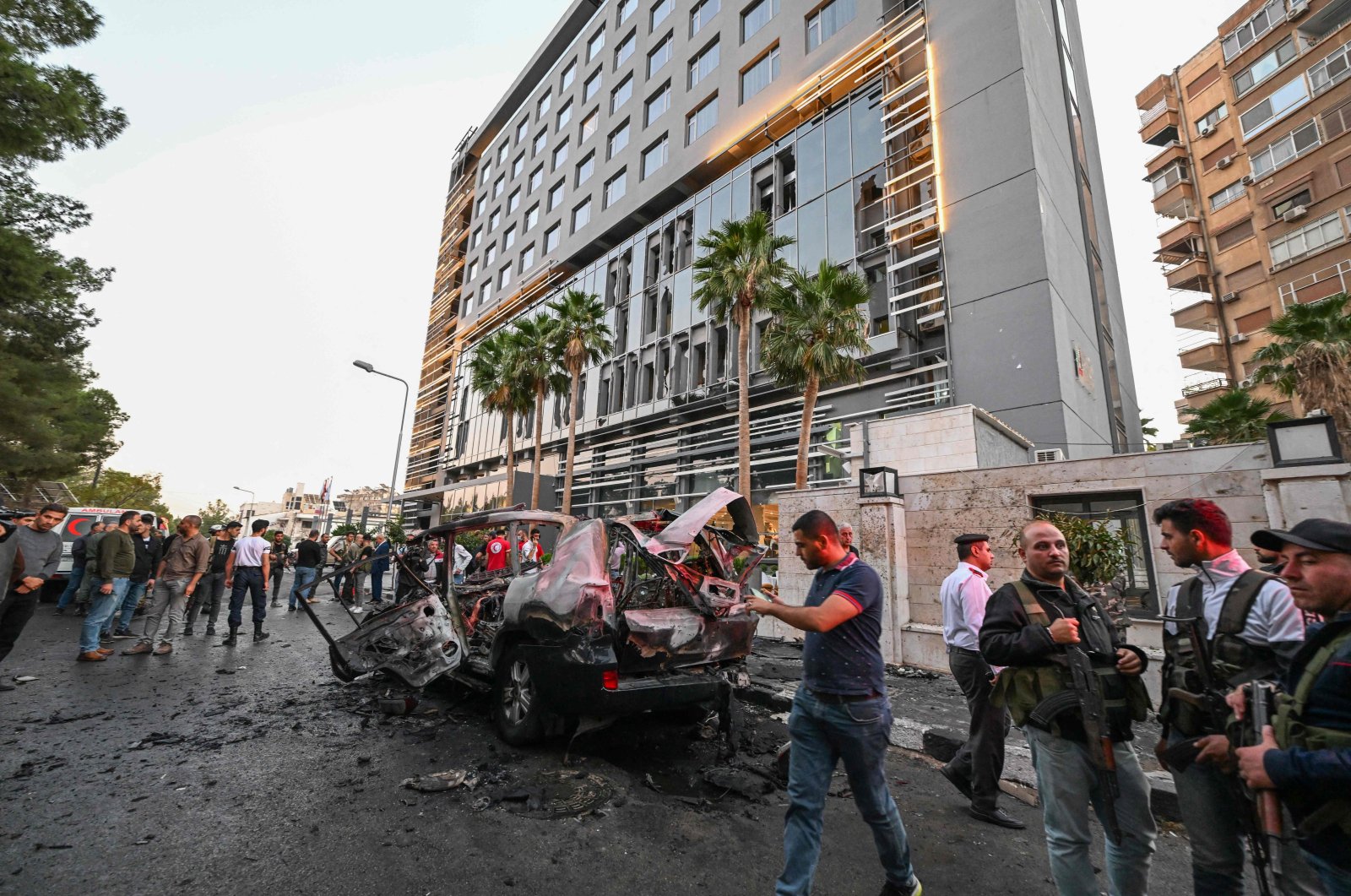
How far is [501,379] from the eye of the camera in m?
25.8

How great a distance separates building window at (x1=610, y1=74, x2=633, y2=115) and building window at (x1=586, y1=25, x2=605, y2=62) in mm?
4609

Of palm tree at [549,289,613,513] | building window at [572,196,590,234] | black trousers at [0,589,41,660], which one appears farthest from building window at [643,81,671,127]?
black trousers at [0,589,41,660]

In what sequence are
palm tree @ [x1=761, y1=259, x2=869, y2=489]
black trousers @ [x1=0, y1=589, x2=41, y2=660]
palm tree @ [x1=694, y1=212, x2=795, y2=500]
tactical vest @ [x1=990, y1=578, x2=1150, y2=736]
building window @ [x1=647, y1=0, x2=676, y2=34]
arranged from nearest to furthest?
tactical vest @ [x1=990, y1=578, x2=1150, y2=736]
black trousers @ [x1=0, y1=589, x2=41, y2=660]
palm tree @ [x1=761, y1=259, x2=869, y2=489]
palm tree @ [x1=694, y1=212, x2=795, y2=500]
building window @ [x1=647, y1=0, x2=676, y2=34]

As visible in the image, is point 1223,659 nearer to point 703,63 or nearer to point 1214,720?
point 1214,720

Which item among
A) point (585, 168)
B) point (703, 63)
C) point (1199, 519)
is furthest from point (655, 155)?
point (1199, 519)

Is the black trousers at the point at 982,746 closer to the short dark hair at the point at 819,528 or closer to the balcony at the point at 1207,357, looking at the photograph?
the short dark hair at the point at 819,528

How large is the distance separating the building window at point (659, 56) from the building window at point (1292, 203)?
29874mm

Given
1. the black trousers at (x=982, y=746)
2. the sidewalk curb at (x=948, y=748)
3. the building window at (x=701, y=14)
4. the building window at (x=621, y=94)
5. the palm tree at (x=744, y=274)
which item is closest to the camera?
the black trousers at (x=982, y=746)

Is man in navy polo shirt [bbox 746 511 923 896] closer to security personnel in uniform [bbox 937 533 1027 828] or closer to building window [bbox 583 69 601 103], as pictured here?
security personnel in uniform [bbox 937 533 1027 828]

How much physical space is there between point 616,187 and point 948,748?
32507 mm

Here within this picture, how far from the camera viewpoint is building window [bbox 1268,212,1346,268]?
2219cm

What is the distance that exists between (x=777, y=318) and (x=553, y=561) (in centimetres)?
1299

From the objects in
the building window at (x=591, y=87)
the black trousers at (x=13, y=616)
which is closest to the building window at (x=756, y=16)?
the building window at (x=591, y=87)

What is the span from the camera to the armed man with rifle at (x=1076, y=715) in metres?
2.15
